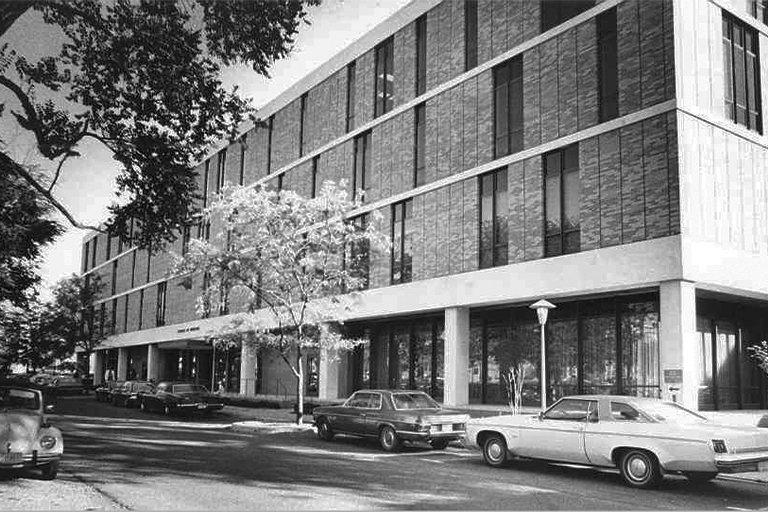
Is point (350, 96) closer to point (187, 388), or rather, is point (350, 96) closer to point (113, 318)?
point (187, 388)

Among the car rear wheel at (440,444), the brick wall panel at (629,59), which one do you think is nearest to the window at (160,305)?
the car rear wheel at (440,444)

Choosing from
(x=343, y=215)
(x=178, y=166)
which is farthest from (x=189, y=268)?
(x=178, y=166)

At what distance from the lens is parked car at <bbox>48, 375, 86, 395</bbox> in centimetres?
4872

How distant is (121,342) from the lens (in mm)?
62500

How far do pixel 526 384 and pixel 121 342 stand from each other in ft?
152

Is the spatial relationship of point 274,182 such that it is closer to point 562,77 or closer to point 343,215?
point 343,215

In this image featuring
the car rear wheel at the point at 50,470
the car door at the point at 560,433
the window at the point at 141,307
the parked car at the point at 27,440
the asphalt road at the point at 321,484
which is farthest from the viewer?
the window at the point at 141,307

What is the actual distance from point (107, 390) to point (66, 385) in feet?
38.8

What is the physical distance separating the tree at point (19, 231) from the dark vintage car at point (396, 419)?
29.8 feet

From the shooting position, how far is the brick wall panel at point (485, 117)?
25.4 meters

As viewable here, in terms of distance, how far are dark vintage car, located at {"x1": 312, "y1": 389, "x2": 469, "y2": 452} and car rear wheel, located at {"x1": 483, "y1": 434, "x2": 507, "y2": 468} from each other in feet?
5.42

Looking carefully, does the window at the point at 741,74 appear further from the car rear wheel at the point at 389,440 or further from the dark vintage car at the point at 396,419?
the car rear wheel at the point at 389,440

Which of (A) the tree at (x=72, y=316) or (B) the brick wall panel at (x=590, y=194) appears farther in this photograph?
(A) the tree at (x=72, y=316)

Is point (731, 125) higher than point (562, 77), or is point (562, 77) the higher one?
point (562, 77)
